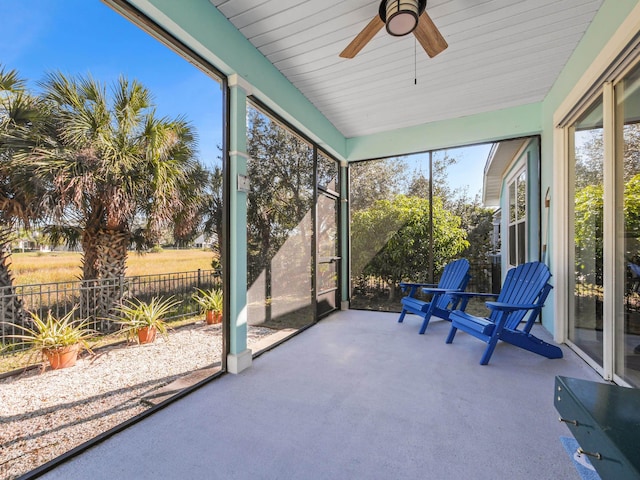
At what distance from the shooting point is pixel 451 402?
6.36ft

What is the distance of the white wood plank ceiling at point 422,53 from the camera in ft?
7.06

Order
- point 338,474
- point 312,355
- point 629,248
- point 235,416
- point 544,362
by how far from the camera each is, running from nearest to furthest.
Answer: point 338,474 < point 235,416 < point 629,248 < point 544,362 < point 312,355

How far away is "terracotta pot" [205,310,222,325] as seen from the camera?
2430mm

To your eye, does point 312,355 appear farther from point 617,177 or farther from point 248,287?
point 617,177

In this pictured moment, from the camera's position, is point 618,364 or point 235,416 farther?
point 618,364

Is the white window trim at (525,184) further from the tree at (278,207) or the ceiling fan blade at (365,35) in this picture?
the ceiling fan blade at (365,35)

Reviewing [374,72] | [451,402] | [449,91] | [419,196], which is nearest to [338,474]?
[451,402]

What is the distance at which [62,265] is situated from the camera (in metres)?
1.46

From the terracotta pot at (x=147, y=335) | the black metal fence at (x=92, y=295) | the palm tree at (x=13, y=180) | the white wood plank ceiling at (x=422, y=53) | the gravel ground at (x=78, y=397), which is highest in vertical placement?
the white wood plank ceiling at (x=422, y=53)

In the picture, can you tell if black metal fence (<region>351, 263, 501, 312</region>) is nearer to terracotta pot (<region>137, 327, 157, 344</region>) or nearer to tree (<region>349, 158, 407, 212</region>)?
tree (<region>349, 158, 407, 212</region>)

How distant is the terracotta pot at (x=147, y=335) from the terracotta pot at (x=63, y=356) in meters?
0.36

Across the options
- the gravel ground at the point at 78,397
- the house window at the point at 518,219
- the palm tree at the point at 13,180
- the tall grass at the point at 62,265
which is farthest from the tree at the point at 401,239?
the palm tree at the point at 13,180

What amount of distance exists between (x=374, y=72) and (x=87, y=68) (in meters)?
2.34

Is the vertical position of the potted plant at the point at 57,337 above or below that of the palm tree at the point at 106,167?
below
